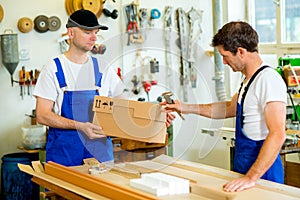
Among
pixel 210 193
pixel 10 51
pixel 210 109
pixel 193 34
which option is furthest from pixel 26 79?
pixel 210 193

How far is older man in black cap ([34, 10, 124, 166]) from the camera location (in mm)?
2932

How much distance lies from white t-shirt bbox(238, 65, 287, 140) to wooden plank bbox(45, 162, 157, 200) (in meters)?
0.57

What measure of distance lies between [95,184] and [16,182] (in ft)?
7.93

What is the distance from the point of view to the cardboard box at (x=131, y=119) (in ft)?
8.14

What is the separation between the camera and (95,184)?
2293 millimetres

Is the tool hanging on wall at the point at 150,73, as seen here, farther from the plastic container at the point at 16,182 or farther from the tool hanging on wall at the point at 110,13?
the plastic container at the point at 16,182

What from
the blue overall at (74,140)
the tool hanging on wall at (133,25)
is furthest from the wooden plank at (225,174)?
the tool hanging on wall at (133,25)

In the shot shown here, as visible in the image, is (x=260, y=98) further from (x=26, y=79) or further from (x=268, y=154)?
(x=26, y=79)

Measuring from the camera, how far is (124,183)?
2375 mm

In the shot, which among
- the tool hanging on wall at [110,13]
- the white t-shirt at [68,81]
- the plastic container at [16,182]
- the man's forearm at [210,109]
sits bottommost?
the plastic container at [16,182]

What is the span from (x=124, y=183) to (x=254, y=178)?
0.55 m

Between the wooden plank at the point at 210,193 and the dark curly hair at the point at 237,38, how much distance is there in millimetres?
596

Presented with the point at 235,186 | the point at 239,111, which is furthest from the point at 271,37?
the point at 235,186

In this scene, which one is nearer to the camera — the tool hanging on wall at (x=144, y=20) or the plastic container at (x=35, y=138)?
the plastic container at (x=35, y=138)
